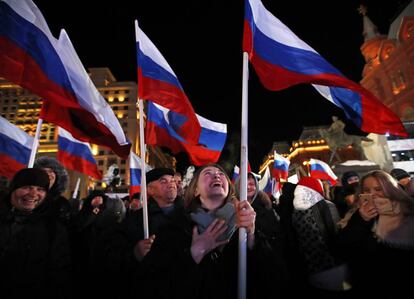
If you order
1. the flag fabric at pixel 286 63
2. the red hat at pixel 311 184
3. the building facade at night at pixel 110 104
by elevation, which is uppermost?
the building facade at night at pixel 110 104

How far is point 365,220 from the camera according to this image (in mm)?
3217

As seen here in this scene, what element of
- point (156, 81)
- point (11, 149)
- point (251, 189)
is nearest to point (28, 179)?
point (156, 81)

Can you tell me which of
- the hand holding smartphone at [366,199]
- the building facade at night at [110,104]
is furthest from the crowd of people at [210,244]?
the building facade at night at [110,104]

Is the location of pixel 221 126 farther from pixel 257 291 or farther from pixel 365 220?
pixel 257 291

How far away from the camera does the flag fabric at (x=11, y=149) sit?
219 inches

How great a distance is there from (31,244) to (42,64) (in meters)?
2.28

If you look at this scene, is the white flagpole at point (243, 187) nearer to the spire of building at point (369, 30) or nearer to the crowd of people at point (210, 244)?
the crowd of people at point (210, 244)

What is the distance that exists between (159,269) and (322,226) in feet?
8.12

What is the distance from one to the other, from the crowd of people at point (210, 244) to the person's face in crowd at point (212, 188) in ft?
0.04

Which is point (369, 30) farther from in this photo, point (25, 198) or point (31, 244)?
point (31, 244)

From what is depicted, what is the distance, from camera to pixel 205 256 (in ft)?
7.80

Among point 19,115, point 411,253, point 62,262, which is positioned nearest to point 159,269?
point 62,262

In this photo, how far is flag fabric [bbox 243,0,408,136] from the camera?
11.0ft

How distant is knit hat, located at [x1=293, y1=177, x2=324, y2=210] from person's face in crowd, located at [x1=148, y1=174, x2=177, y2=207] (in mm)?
1881
